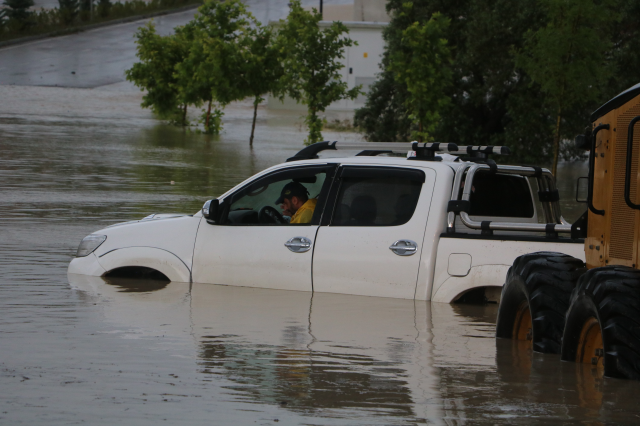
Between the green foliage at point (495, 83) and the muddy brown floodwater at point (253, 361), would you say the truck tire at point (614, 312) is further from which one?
the green foliage at point (495, 83)

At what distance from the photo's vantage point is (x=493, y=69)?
35.4 metres

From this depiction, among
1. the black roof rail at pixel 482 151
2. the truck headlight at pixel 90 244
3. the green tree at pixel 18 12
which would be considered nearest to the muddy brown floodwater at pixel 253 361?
the truck headlight at pixel 90 244

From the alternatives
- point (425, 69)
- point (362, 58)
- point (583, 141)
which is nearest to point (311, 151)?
point (583, 141)

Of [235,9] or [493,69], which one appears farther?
[235,9]

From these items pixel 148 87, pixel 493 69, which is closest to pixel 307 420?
pixel 493 69

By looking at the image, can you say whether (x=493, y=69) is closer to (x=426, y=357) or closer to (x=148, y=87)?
(x=148, y=87)

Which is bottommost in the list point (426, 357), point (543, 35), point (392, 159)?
point (426, 357)

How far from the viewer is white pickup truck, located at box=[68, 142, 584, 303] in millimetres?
7848

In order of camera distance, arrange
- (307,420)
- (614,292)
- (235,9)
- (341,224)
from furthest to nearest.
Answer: (235,9) → (341,224) → (614,292) → (307,420)

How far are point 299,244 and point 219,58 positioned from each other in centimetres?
2965

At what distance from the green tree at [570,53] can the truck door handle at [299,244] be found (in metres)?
15.4

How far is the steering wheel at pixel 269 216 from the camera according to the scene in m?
8.75

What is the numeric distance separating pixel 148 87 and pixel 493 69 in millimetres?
17927

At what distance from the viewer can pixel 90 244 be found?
9.20 m
